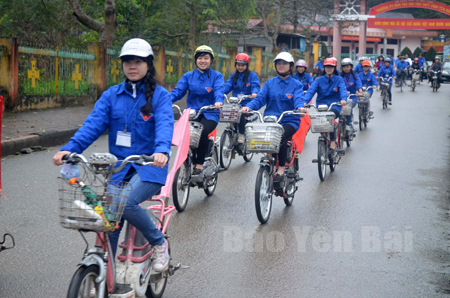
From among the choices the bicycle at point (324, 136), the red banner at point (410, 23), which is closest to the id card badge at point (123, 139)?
the bicycle at point (324, 136)

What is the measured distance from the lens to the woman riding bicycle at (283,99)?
671 cm

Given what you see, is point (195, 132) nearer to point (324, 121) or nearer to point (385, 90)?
point (324, 121)

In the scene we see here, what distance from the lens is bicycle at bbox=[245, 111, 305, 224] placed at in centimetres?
587

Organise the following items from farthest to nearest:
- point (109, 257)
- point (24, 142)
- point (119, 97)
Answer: point (24, 142), point (119, 97), point (109, 257)

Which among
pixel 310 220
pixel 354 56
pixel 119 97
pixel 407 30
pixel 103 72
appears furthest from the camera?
pixel 407 30

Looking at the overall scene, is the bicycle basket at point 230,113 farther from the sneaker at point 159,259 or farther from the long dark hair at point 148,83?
the sneaker at point 159,259

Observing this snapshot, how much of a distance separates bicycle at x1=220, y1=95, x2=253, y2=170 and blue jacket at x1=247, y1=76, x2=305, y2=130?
1.46 metres

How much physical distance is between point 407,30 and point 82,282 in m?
63.6

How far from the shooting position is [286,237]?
574cm

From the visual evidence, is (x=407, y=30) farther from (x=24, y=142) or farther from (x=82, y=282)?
(x=82, y=282)

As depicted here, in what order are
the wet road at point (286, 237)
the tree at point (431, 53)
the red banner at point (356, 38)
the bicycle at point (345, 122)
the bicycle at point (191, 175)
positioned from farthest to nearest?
the red banner at point (356, 38)
the tree at point (431, 53)
the bicycle at point (345, 122)
the bicycle at point (191, 175)
the wet road at point (286, 237)

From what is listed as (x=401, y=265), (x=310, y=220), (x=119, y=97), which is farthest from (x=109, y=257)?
(x=310, y=220)

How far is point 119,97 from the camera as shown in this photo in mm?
3631

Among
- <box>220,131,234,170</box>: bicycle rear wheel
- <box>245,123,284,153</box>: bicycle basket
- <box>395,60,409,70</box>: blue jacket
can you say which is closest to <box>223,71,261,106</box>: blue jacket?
<box>220,131,234,170</box>: bicycle rear wheel
